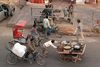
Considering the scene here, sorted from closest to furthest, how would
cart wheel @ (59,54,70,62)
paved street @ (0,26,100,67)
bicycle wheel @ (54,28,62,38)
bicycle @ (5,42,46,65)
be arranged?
bicycle @ (5,42,46,65) → paved street @ (0,26,100,67) → cart wheel @ (59,54,70,62) → bicycle wheel @ (54,28,62,38)

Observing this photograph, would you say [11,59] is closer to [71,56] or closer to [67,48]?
[67,48]

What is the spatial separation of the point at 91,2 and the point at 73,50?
1298cm

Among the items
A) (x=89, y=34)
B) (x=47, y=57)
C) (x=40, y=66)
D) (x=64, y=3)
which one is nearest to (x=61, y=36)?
(x=89, y=34)

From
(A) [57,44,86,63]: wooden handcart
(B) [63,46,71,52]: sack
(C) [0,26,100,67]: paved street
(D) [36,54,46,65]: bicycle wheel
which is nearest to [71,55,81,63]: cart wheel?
(A) [57,44,86,63]: wooden handcart

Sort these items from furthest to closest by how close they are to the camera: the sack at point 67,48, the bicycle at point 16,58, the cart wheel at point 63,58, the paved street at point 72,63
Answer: the cart wheel at point 63,58 → the paved street at point 72,63 → the sack at point 67,48 → the bicycle at point 16,58

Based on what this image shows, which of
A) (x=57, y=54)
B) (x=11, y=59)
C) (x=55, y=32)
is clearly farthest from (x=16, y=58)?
(x=55, y=32)

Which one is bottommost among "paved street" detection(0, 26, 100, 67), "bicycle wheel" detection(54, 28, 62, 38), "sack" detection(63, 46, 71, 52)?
"paved street" detection(0, 26, 100, 67)

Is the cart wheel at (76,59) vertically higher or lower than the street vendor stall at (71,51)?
lower

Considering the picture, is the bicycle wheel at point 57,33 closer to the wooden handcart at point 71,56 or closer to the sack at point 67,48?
the wooden handcart at point 71,56

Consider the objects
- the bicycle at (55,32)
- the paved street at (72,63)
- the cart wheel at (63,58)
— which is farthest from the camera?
the bicycle at (55,32)

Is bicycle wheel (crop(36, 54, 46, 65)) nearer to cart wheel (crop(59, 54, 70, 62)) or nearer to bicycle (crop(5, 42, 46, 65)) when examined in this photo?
bicycle (crop(5, 42, 46, 65))

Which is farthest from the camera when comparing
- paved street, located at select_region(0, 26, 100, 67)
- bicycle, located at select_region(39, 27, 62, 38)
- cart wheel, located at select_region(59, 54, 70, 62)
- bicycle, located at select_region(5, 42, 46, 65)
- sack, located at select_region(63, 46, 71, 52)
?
bicycle, located at select_region(39, 27, 62, 38)

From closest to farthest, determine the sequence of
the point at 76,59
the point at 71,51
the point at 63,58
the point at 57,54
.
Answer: the point at 71,51, the point at 76,59, the point at 63,58, the point at 57,54

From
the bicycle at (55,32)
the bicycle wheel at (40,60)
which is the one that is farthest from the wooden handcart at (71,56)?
the bicycle at (55,32)
